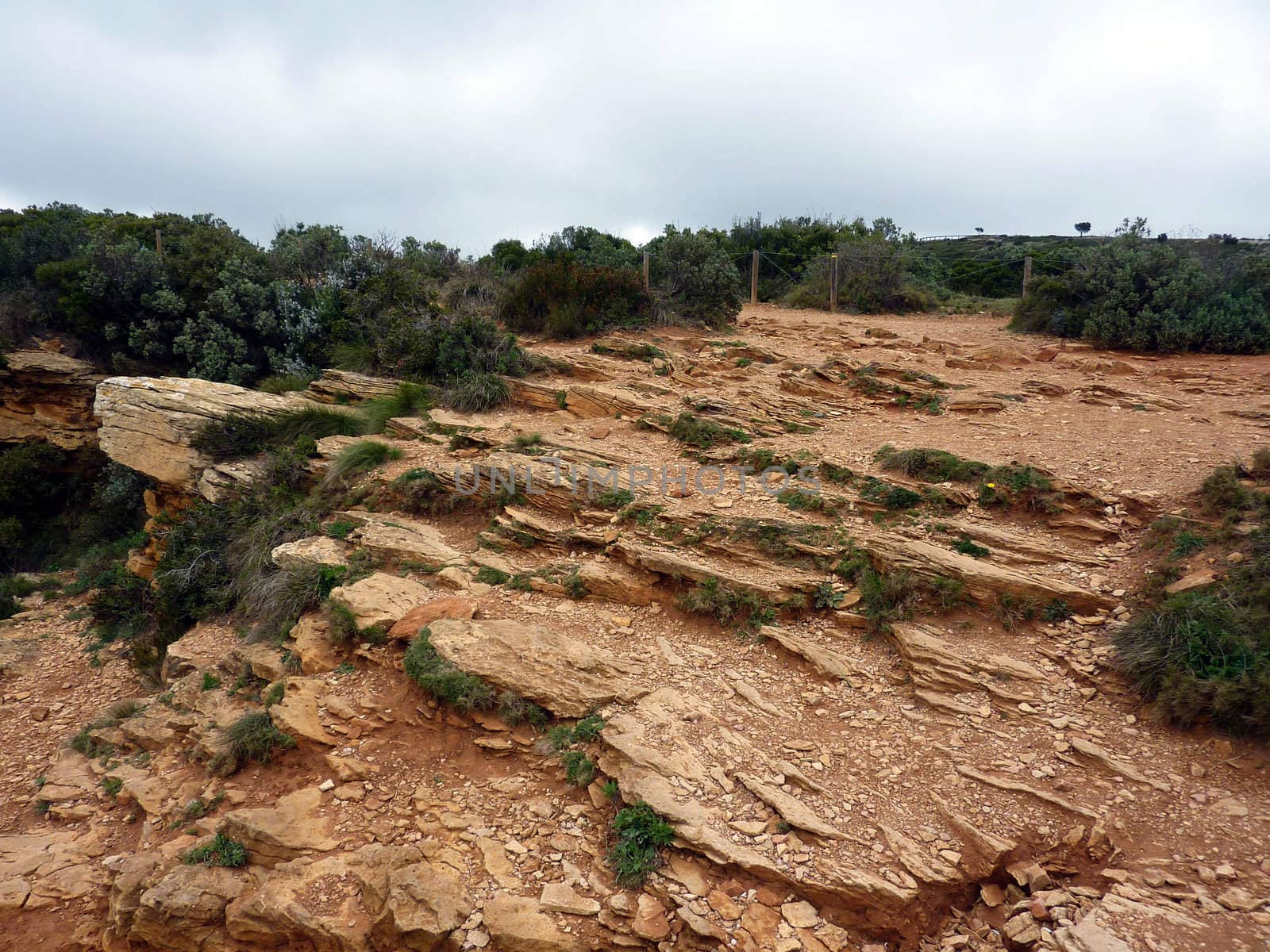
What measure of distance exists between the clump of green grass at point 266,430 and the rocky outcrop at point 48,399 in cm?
554

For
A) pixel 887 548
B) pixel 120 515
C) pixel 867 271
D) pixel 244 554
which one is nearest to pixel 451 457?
pixel 244 554

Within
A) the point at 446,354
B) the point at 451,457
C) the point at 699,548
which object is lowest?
the point at 699,548

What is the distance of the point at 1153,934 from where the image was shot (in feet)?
9.39

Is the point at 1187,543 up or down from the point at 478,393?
→ down

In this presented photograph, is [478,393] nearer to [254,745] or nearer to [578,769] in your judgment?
[254,745]

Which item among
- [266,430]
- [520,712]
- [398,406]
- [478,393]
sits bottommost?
[520,712]

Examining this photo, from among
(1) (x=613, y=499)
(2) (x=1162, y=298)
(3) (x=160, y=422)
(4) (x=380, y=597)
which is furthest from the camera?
(2) (x=1162, y=298)

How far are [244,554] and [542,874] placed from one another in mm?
5810

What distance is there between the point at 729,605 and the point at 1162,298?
10234 mm

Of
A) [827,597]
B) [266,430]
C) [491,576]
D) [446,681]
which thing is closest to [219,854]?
[446,681]

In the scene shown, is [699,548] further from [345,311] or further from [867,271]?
[867,271]

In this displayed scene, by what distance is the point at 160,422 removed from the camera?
9102 millimetres

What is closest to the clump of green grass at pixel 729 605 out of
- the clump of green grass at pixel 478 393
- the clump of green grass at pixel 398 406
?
the clump of green grass at pixel 478 393

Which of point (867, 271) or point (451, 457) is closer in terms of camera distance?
point (451, 457)
